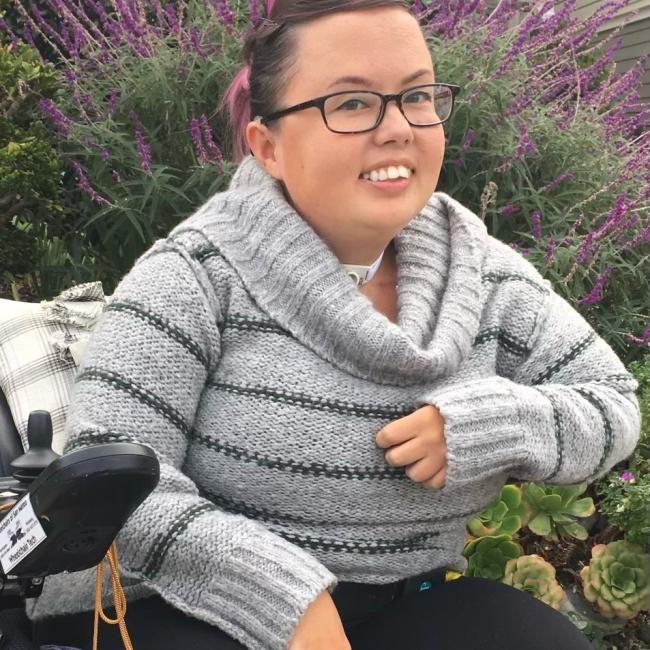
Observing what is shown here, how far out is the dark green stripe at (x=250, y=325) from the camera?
1390 millimetres

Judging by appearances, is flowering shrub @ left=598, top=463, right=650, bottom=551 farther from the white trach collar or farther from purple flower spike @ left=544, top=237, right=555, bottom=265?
the white trach collar

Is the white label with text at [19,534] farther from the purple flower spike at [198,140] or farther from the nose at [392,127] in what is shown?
the purple flower spike at [198,140]

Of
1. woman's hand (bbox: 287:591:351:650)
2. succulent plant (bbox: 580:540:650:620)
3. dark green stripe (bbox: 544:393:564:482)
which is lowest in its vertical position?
succulent plant (bbox: 580:540:650:620)

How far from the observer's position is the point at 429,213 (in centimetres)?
167

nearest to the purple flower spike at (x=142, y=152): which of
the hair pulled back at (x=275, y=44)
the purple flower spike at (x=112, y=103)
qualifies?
the purple flower spike at (x=112, y=103)

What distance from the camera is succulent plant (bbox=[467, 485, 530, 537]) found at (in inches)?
88.0

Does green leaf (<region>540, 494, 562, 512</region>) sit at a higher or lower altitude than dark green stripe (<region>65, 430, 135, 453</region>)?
lower

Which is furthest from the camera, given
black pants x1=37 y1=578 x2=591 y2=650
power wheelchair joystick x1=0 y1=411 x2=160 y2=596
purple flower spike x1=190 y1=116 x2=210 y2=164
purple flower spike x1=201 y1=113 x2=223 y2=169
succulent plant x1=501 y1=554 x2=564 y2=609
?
purple flower spike x1=201 y1=113 x2=223 y2=169

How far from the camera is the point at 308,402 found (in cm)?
135

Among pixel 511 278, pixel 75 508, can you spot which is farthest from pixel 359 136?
pixel 75 508

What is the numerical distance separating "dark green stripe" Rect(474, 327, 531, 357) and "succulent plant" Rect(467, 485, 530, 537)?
82cm

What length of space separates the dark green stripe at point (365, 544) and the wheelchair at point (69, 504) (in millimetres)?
482

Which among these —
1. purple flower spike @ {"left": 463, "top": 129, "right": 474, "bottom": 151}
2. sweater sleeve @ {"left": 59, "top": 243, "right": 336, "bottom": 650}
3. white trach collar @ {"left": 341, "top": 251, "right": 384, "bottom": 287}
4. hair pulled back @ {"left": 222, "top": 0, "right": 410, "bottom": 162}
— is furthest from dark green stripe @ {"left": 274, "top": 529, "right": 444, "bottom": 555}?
purple flower spike @ {"left": 463, "top": 129, "right": 474, "bottom": 151}

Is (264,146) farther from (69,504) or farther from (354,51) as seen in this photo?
(69,504)
